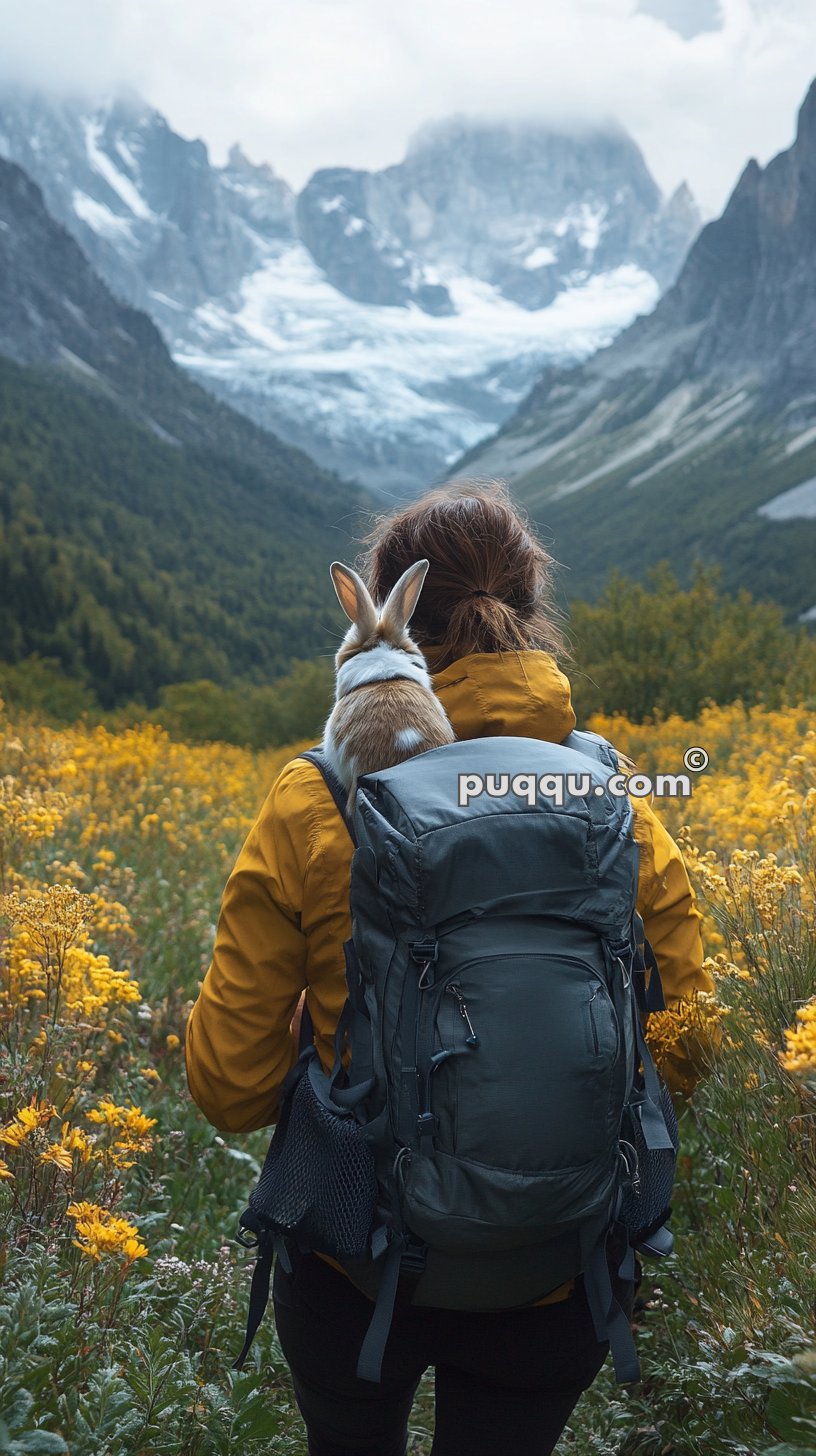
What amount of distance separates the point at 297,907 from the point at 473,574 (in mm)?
754

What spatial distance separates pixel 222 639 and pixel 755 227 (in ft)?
426

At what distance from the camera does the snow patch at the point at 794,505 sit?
306ft

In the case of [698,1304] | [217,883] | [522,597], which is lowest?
[217,883]

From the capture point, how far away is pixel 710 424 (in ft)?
456

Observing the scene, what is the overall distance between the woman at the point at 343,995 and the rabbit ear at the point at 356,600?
0.53 feet

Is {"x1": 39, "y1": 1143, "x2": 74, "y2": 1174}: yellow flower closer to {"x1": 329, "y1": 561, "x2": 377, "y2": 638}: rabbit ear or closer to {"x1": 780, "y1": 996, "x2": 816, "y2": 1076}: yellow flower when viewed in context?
{"x1": 329, "y1": 561, "x2": 377, "y2": 638}: rabbit ear

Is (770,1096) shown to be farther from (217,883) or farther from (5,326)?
(5,326)

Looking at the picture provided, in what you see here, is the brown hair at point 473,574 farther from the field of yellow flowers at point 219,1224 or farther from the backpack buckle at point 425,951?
the field of yellow flowers at point 219,1224

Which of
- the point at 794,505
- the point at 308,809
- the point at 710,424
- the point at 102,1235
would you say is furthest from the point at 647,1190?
the point at 710,424

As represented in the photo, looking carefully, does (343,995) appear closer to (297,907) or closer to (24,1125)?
(297,907)

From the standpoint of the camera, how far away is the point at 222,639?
79.8 meters

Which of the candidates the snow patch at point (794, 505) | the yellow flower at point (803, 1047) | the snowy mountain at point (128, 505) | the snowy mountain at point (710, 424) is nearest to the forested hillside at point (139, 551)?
the snowy mountain at point (128, 505)

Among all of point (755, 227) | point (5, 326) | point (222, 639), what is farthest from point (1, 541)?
point (755, 227)

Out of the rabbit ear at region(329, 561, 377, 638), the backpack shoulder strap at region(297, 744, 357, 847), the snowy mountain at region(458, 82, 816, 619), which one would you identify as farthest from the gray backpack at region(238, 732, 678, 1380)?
the snowy mountain at region(458, 82, 816, 619)
